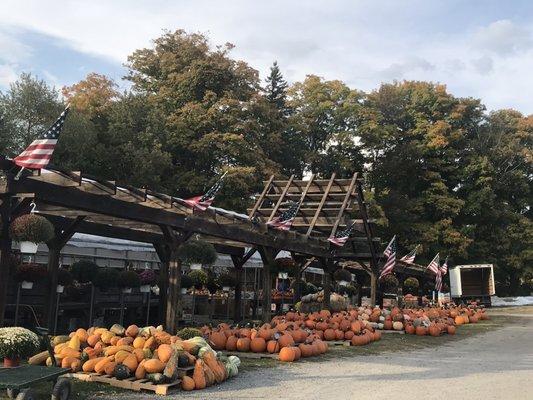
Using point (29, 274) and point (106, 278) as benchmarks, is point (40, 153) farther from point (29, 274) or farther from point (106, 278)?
point (106, 278)

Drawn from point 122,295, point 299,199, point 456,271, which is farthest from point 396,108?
point 122,295

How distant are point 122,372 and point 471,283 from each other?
3267 cm

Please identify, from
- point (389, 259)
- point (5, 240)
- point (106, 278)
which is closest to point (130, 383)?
point (5, 240)

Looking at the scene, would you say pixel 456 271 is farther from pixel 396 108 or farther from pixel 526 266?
pixel 396 108

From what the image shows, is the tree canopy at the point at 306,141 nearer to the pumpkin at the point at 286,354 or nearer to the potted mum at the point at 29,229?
the pumpkin at the point at 286,354

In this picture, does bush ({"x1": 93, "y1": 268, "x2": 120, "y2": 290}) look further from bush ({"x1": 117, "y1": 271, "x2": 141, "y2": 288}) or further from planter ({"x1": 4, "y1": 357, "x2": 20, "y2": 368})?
planter ({"x1": 4, "y1": 357, "x2": 20, "y2": 368})

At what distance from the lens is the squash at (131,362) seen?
7.16 meters

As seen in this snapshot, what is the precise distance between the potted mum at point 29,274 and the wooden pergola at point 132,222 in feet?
1.52

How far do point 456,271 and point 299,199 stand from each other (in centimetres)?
1872

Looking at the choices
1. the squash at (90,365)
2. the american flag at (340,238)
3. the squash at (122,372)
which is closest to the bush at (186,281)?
the american flag at (340,238)

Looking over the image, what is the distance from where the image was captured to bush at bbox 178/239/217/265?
10.8m

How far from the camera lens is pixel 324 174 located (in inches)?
1629

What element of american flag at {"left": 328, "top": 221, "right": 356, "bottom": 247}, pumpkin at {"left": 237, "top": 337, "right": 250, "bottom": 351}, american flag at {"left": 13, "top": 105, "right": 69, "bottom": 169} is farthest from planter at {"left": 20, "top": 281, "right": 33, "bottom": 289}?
american flag at {"left": 328, "top": 221, "right": 356, "bottom": 247}

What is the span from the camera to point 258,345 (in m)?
10.5
